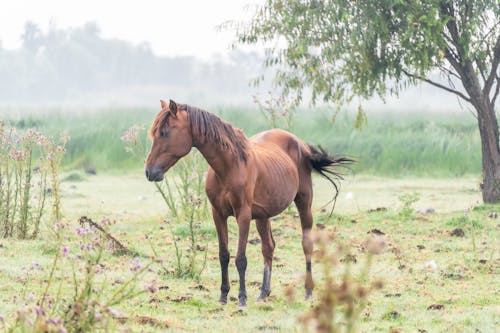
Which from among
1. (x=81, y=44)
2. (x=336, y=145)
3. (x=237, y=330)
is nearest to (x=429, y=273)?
(x=237, y=330)

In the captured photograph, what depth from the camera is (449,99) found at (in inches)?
3423

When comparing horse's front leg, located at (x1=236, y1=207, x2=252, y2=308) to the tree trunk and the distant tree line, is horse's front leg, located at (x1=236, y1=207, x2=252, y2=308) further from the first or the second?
the distant tree line

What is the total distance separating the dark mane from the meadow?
126 centimetres

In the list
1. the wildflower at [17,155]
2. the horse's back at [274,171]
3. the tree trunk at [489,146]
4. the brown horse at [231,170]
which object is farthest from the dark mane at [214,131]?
the tree trunk at [489,146]

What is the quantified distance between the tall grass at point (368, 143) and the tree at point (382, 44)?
6079mm

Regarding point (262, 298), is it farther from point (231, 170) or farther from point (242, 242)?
point (231, 170)

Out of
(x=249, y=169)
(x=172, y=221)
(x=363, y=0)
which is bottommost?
(x=172, y=221)

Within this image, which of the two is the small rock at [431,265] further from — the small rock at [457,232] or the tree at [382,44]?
the tree at [382,44]

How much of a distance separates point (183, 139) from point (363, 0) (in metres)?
7.45

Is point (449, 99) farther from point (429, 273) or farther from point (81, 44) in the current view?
point (429, 273)

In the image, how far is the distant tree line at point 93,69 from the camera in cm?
9481

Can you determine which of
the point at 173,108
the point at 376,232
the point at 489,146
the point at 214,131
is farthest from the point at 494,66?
the point at 173,108

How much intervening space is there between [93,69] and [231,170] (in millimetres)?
93111

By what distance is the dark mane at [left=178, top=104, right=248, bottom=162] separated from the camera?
23.0ft
